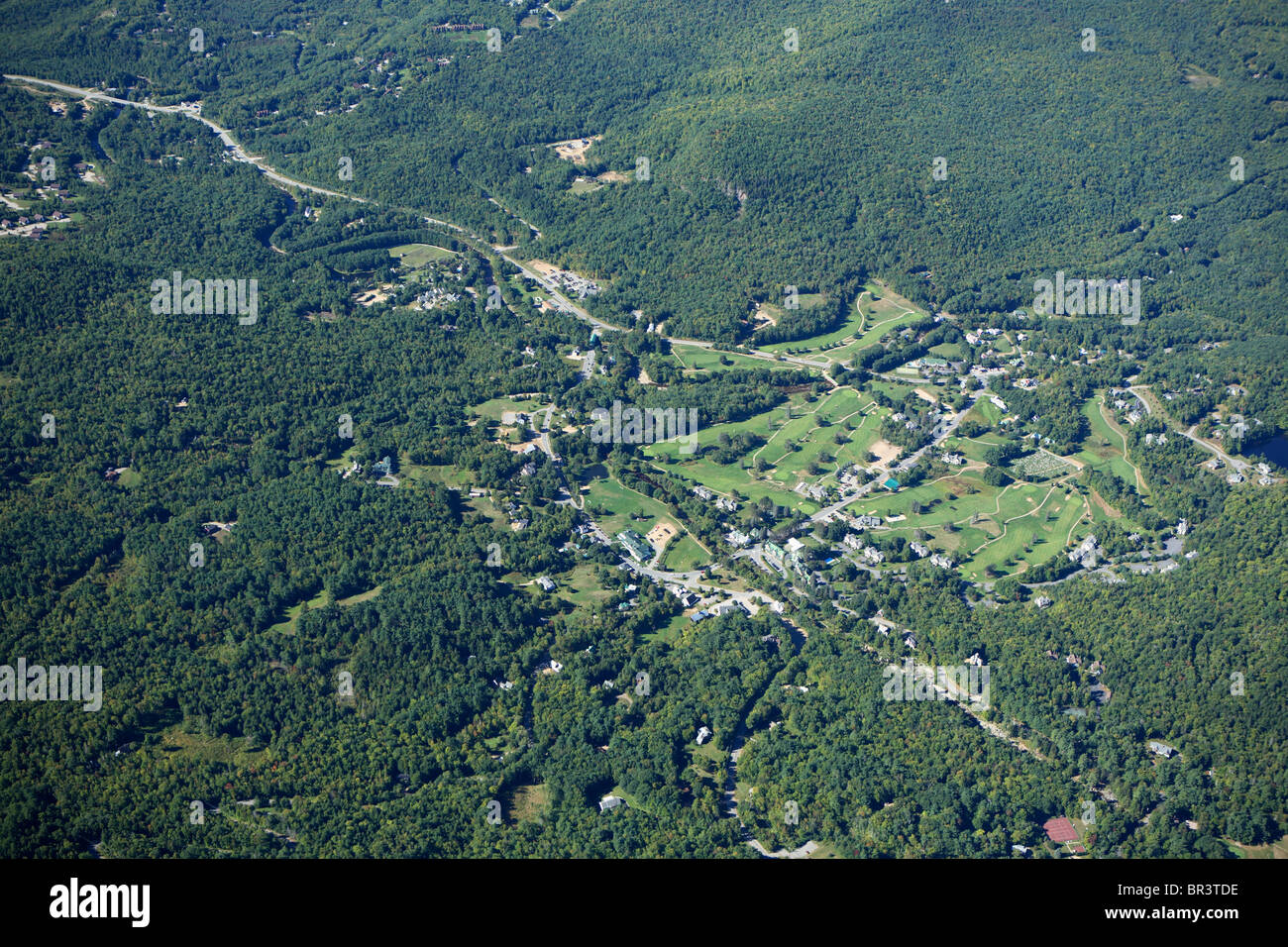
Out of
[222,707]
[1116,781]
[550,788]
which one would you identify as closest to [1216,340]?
[1116,781]

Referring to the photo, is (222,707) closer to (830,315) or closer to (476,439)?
(476,439)

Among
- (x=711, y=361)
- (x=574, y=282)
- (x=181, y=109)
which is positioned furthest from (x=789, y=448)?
(x=181, y=109)
